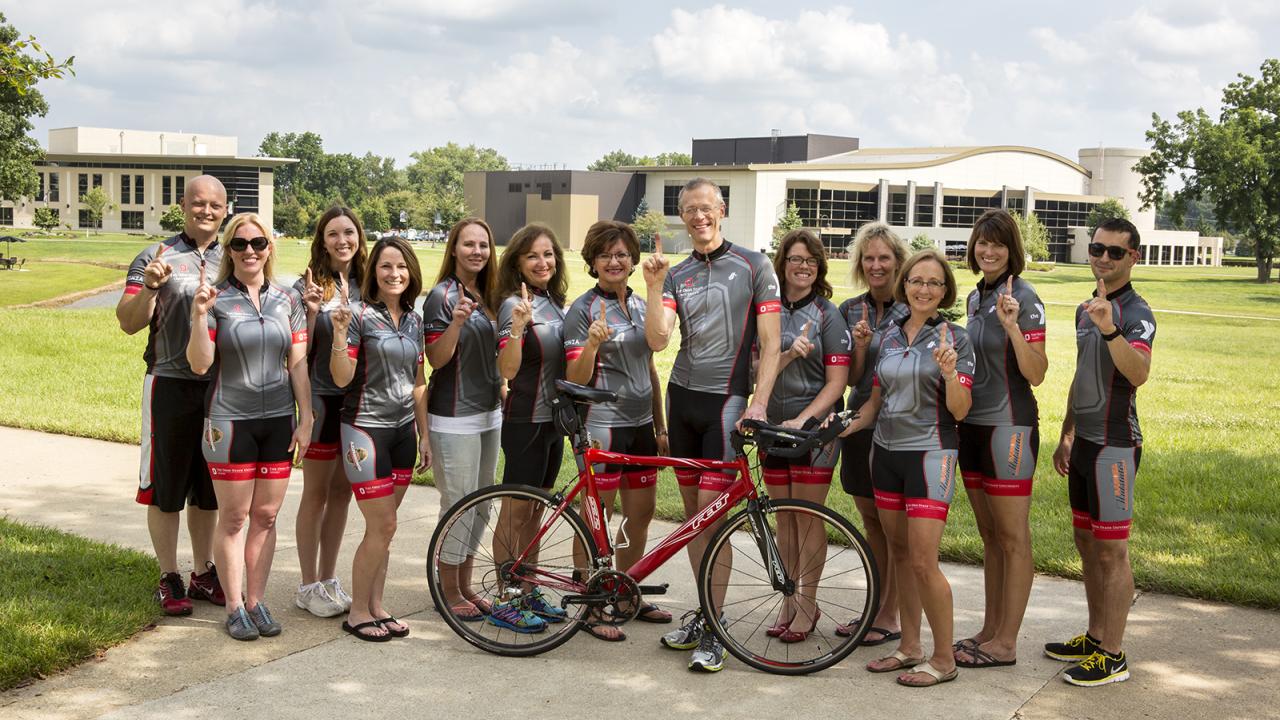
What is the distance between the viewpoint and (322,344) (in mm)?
5535

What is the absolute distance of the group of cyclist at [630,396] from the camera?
195 inches

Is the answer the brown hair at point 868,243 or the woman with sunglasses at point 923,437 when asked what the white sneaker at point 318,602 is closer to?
the woman with sunglasses at point 923,437

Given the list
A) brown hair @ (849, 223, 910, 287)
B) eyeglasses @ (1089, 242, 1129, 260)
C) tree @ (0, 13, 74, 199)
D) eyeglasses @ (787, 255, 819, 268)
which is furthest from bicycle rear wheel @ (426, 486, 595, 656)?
tree @ (0, 13, 74, 199)

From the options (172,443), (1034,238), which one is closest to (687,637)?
(172,443)

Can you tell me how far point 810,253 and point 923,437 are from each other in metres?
1.05

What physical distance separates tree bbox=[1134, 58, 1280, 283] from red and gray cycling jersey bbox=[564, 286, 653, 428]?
2539 inches

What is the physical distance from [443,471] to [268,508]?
0.81 meters

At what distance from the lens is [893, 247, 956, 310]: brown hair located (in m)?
4.96

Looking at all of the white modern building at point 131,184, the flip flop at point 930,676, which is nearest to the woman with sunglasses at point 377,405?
the flip flop at point 930,676

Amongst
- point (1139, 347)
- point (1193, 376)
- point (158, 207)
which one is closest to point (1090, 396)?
point (1139, 347)

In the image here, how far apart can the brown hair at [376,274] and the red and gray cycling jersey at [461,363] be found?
10 cm

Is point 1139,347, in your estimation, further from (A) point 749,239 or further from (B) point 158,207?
(B) point 158,207

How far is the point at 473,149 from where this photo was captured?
588ft

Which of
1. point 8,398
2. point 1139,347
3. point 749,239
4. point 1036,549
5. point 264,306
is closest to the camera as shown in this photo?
point 1139,347
